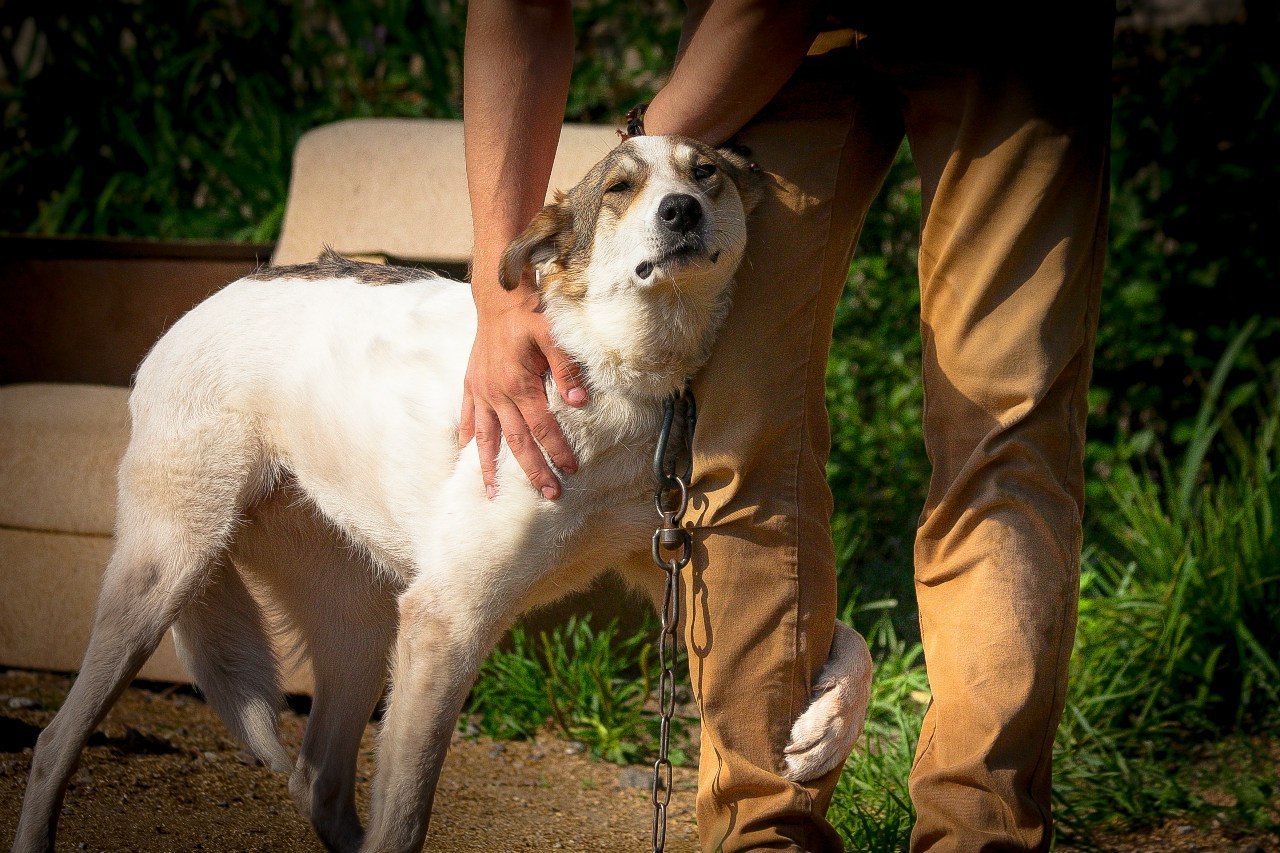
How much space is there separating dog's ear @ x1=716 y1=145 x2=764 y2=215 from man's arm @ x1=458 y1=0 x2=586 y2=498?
1.04 feet

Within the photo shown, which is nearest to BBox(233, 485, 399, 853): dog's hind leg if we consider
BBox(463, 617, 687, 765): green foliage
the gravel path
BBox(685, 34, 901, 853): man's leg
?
the gravel path

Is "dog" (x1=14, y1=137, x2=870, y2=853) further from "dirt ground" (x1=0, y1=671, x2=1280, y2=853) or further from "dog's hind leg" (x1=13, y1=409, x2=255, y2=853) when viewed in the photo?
"dirt ground" (x1=0, y1=671, x2=1280, y2=853)

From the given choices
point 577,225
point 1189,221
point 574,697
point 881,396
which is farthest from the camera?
point 1189,221

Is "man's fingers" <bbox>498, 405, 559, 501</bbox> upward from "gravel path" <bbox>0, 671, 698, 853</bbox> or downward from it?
upward

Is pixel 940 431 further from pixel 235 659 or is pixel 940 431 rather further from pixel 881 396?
pixel 881 396

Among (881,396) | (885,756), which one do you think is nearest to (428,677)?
(885,756)

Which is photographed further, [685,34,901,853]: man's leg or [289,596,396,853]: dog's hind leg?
[289,596,396,853]: dog's hind leg

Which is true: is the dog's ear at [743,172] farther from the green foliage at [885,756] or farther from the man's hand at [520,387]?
the green foliage at [885,756]

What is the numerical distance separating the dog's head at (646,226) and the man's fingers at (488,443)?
247 mm

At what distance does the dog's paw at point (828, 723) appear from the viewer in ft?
6.49

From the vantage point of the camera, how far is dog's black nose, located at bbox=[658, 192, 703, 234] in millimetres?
1979

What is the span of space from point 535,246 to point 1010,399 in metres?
0.86

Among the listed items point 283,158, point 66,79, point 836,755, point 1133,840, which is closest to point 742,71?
point 836,755

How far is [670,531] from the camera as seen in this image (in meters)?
2.00
